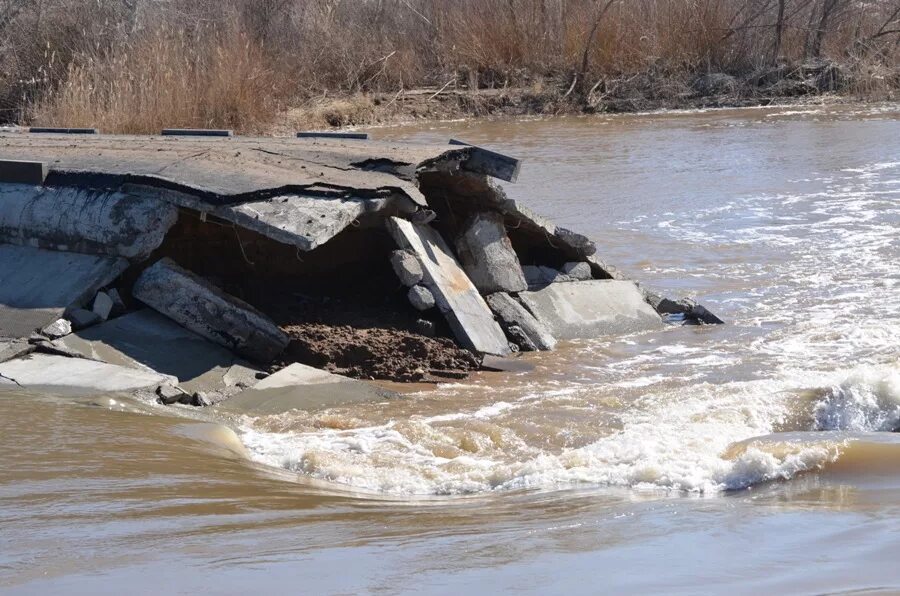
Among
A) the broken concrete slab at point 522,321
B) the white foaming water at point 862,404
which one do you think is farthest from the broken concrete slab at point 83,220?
the white foaming water at point 862,404

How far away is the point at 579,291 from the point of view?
9.48 metres

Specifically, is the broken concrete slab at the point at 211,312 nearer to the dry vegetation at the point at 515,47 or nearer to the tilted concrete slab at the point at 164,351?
the tilted concrete slab at the point at 164,351

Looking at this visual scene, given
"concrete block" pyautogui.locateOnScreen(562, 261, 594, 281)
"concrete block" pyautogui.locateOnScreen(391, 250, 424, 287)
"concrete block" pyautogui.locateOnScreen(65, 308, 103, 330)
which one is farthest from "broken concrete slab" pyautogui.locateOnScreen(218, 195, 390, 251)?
"concrete block" pyautogui.locateOnScreen(562, 261, 594, 281)

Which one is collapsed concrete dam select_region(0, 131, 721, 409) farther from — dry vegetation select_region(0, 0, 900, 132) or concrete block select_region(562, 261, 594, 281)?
dry vegetation select_region(0, 0, 900, 132)

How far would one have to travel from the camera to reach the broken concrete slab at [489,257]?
8969 millimetres

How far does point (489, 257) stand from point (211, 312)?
2330 millimetres

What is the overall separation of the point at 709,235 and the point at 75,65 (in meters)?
12.3

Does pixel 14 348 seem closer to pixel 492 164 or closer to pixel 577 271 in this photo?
pixel 492 164

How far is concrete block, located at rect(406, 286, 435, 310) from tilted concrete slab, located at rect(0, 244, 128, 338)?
1.93m

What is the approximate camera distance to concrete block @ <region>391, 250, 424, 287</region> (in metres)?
8.16

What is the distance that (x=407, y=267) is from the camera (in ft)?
26.7

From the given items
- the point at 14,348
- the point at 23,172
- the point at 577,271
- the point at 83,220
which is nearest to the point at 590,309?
the point at 577,271

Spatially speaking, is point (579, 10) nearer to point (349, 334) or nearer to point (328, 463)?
point (349, 334)

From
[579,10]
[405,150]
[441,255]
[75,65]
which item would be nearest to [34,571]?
[441,255]
